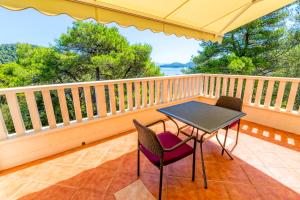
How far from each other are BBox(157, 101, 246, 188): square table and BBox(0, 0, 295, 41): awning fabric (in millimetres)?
1493

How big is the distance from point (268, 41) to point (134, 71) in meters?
7.36

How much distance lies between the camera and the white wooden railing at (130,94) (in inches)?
84.7

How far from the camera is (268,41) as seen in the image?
7.48 m

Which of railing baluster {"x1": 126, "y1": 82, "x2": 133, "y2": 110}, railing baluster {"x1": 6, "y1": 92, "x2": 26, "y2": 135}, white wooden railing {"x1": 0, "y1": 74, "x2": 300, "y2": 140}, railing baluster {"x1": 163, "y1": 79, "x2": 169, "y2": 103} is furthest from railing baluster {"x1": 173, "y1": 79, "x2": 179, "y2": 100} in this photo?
railing baluster {"x1": 6, "y1": 92, "x2": 26, "y2": 135}

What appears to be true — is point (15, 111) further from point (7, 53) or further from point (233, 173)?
point (7, 53)

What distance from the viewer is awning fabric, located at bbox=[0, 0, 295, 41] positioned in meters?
1.69

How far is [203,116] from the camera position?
6.40 feet

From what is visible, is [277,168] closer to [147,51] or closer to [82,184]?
[82,184]

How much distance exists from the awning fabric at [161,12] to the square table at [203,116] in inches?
58.8

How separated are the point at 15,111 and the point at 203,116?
2664 mm

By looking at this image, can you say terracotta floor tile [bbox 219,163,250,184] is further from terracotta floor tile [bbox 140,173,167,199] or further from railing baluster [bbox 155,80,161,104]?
railing baluster [bbox 155,80,161,104]

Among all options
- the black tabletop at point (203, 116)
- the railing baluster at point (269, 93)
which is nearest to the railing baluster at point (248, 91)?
the railing baluster at point (269, 93)

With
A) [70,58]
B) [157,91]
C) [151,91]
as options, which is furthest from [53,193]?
[70,58]

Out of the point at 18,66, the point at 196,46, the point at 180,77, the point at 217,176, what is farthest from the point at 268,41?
the point at 18,66
